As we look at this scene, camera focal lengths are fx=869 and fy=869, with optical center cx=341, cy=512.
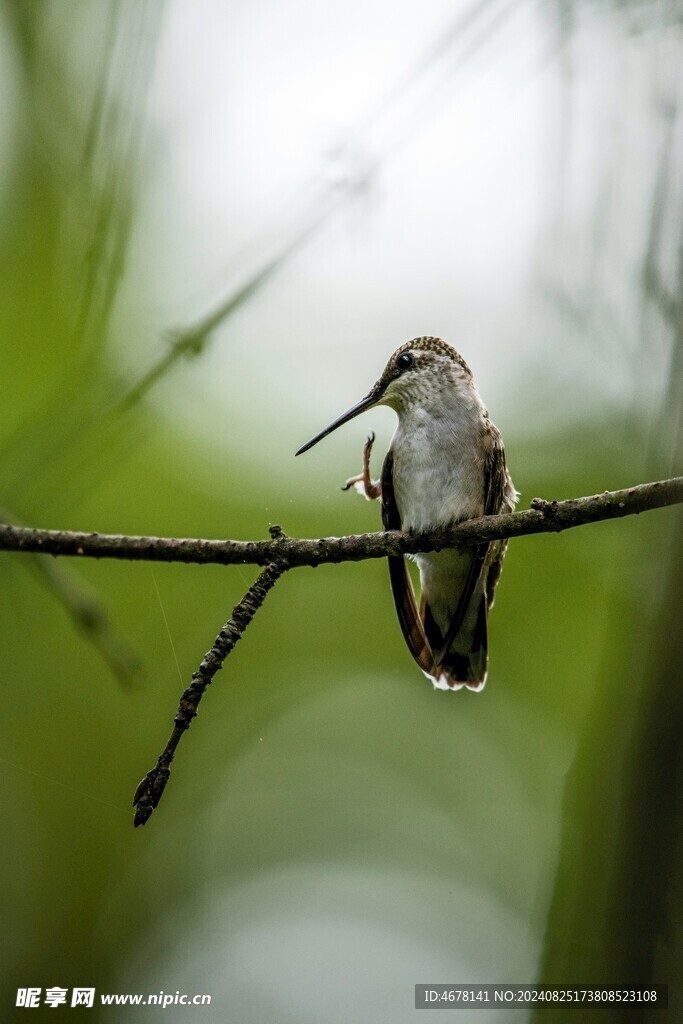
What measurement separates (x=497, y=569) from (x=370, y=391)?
82 centimetres

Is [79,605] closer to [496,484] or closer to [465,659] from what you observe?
[496,484]

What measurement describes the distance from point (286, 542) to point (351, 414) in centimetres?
104

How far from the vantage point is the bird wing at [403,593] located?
2881 millimetres

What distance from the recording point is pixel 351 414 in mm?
2965

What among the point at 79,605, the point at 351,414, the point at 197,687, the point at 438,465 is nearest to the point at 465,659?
the point at 438,465

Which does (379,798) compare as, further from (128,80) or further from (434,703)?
(128,80)

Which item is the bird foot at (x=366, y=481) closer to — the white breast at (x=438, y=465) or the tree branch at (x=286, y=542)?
the white breast at (x=438, y=465)

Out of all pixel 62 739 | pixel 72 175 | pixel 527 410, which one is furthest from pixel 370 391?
pixel 62 739

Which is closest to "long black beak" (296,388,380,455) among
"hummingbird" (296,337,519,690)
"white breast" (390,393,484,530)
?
"hummingbird" (296,337,519,690)

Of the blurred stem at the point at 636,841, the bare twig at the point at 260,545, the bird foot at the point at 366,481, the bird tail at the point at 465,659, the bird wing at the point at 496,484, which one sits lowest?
the blurred stem at the point at 636,841

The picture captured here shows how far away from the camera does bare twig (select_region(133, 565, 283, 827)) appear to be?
5.55ft

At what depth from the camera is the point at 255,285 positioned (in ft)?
7.52

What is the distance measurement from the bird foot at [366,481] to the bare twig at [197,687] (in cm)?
80

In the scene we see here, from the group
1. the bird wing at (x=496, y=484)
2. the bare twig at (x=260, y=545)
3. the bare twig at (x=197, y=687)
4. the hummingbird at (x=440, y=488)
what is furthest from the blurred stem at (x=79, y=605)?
the bird wing at (x=496, y=484)
